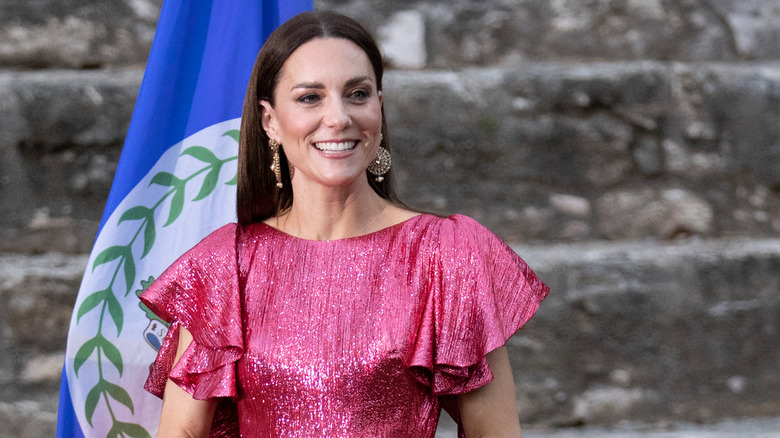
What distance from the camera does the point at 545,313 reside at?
305cm

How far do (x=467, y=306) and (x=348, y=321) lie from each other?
0.23 meters

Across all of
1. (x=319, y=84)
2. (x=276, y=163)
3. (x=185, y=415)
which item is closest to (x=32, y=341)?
(x=185, y=415)

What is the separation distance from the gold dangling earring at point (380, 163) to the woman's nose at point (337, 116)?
0.19 m

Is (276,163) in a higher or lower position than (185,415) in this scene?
higher

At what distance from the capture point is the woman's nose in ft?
5.73

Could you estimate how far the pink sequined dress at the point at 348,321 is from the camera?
1758 mm

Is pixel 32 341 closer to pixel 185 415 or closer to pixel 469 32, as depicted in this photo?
pixel 185 415

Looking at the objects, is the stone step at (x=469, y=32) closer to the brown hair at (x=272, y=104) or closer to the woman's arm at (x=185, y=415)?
the brown hair at (x=272, y=104)

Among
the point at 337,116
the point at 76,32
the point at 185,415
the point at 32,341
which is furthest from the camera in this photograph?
the point at 76,32

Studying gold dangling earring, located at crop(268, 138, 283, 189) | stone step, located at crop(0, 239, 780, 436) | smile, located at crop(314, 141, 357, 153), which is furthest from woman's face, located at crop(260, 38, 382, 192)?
stone step, located at crop(0, 239, 780, 436)

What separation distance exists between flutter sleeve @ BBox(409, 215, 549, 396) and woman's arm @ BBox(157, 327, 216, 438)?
0.45 m

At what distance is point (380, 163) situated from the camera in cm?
194

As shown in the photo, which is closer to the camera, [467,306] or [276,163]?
[467,306]

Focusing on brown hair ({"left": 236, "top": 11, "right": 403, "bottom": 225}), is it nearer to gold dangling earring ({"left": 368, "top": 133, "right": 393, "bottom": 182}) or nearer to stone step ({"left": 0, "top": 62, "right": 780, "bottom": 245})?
gold dangling earring ({"left": 368, "top": 133, "right": 393, "bottom": 182})
